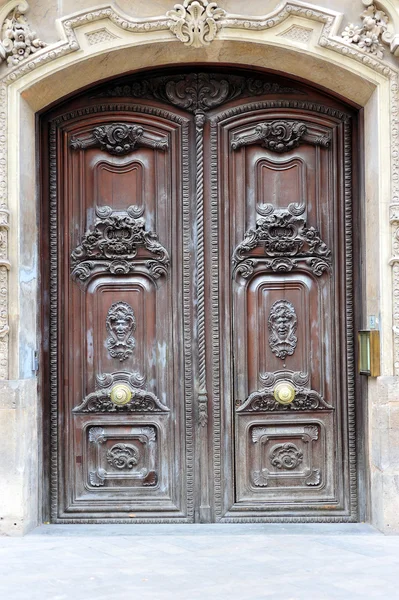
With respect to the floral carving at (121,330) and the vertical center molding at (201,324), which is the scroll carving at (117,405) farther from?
the vertical center molding at (201,324)

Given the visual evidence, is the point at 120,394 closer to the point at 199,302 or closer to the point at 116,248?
the point at 199,302

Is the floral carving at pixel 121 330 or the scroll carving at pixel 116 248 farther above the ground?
the scroll carving at pixel 116 248

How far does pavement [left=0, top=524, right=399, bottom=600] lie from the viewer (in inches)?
195

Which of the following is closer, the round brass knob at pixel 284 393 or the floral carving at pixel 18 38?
the floral carving at pixel 18 38

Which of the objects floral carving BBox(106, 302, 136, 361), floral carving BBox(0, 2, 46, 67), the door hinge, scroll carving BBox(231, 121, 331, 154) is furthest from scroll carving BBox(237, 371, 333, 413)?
floral carving BBox(0, 2, 46, 67)

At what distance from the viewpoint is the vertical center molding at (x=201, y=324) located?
6754mm

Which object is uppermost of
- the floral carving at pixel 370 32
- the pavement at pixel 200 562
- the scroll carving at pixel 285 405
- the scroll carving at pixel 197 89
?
the floral carving at pixel 370 32

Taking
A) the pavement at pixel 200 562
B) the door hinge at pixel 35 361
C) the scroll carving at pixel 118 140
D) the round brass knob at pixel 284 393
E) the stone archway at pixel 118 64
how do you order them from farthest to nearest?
the scroll carving at pixel 118 140 < the round brass knob at pixel 284 393 < the door hinge at pixel 35 361 < the stone archway at pixel 118 64 < the pavement at pixel 200 562

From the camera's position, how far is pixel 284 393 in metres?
6.70

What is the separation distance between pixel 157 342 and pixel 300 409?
1.28m

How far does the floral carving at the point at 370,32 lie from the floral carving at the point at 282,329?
6.79 feet

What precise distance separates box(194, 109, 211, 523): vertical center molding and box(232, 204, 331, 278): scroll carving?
30 centimetres

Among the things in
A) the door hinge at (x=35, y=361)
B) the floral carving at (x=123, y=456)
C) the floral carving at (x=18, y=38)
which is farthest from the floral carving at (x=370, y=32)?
the floral carving at (x=123, y=456)

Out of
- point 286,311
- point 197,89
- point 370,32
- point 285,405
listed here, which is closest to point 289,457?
point 285,405
